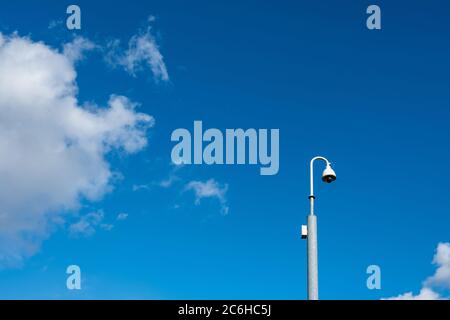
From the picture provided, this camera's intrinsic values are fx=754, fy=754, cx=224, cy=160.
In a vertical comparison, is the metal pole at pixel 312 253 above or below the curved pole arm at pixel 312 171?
below

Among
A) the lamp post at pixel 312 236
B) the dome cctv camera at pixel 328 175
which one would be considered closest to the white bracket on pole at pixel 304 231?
the lamp post at pixel 312 236

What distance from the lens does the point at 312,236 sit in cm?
1903

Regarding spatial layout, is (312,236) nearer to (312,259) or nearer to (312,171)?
(312,259)

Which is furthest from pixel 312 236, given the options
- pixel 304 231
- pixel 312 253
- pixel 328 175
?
pixel 328 175

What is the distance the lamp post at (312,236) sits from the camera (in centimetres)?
1817

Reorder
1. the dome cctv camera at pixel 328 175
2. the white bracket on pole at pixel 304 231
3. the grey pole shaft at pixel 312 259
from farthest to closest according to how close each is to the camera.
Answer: the dome cctv camera at pixel 328 175 → the white bracket on pole at pixel 304 231 → the grey pole shaft at pixel 312 259

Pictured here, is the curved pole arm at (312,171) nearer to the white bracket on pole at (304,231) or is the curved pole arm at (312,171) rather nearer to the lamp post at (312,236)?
the lamp post at (312,236)
